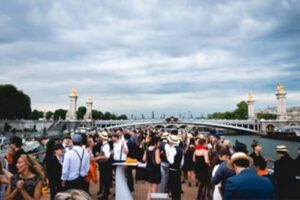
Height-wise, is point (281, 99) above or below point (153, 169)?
above

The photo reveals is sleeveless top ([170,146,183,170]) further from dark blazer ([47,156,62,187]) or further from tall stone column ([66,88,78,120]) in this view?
tall stone column ([66,88,78,120])

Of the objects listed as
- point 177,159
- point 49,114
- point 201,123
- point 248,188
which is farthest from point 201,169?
point 49,114

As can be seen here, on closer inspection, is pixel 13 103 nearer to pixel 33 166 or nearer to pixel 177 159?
pixel 177 159

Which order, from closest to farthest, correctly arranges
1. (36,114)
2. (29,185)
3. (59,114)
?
1. (29,185)
2. (36,114)
3. (59,114)

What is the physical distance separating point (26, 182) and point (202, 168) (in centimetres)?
480

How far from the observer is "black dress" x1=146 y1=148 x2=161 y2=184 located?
22.2 ft

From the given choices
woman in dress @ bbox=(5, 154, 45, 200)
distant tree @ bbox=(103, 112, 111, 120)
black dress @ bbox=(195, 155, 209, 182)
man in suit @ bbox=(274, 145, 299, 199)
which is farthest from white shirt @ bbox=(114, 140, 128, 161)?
distant tree @ bbox=(103, 112, 111, 120)

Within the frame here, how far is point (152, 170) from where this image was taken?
6797mm

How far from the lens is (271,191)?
351cm

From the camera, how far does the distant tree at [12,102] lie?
6619 cm

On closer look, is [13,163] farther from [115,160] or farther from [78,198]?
[78,198]

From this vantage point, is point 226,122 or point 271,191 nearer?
point 271,191

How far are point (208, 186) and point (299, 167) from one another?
7.44ft

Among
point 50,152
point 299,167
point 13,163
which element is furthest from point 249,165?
point 50,152
